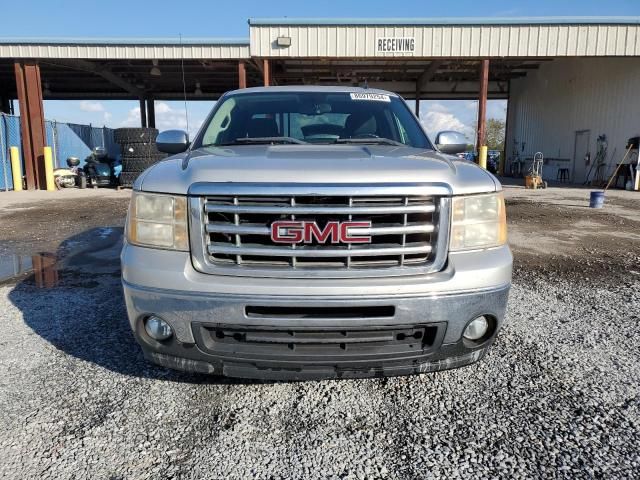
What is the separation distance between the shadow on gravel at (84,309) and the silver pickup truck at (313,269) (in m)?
0.74

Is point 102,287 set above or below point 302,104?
below

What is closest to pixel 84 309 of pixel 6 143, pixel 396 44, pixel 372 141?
pixel 372 141

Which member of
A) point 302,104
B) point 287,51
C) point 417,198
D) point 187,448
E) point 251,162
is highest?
point 287,51

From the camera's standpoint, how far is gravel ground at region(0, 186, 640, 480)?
211cm

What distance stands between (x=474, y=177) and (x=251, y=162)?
1.19 m

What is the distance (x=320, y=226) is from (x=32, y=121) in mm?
17765

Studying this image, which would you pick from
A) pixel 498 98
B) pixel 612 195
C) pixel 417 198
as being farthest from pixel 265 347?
pixel 498 98

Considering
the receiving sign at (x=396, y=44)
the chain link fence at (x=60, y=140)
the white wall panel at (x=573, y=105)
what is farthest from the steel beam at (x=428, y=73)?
the chain link fence at (x=60, y=140)

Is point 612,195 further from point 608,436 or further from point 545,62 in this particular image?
point 608,436

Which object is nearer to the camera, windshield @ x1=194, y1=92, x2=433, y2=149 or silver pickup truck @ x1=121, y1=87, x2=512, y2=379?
silver pickup truck @ x1=121, y1=87, x2=512, y2=379

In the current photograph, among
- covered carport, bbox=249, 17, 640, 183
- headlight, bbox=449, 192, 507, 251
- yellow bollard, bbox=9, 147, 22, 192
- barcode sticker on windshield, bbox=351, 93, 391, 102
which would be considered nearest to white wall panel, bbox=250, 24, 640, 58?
covered carport, bbox=249, 17, 640, 183

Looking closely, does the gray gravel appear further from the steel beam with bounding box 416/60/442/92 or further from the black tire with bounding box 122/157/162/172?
the steel beam with bounding box 416/60/442/92

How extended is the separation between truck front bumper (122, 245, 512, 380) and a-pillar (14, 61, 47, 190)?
1689 cm

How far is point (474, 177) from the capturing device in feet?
8.32
